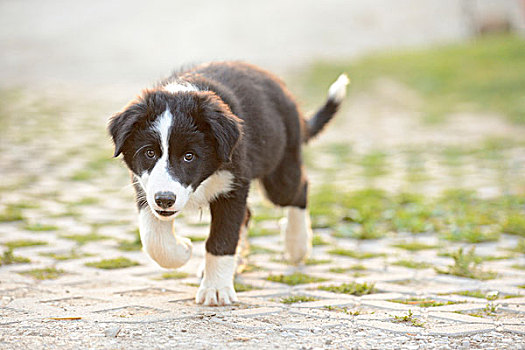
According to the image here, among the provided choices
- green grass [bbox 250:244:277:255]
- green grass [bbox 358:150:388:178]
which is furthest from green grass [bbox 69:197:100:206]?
green grass [bbox 358:150:388:178]

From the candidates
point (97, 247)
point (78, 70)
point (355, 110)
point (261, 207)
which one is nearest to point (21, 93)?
point (78, 70)

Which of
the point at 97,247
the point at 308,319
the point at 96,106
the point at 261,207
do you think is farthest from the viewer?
the point at 96,106

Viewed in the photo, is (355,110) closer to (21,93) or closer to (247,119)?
(21,93)

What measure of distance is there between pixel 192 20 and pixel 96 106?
1106cm

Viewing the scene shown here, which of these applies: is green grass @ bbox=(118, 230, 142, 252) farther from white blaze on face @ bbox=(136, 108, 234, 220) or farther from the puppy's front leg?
white blaze on face @ bbox=(136, 108, 234, 220)

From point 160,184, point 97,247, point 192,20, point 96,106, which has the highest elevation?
point 192,20

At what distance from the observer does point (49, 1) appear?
26.3 meters

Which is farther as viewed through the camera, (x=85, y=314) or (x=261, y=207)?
(x=261, y=207)

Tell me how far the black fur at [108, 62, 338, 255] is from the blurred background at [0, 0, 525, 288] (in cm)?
47

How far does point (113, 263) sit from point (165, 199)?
166 cm

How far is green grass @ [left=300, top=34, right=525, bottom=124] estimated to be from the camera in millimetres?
13695

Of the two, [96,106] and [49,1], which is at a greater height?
[49,1]

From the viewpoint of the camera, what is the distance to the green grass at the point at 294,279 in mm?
4637

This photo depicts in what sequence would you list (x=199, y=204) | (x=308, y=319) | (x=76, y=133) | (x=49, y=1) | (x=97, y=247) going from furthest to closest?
(x=49, y=1) < (x=76, y=133) < (x=97, y=247) < (x=199, y=204) < (x=308, y=319)
